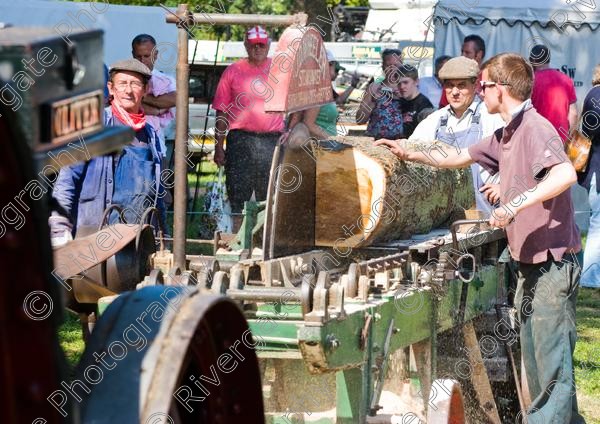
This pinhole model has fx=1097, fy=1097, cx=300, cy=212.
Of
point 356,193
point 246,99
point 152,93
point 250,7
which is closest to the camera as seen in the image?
point 356,193

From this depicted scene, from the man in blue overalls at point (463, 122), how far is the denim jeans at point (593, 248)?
80.8 inches

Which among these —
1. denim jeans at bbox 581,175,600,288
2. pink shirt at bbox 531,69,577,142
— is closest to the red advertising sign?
pink shirt at bbox 531,69,577,142

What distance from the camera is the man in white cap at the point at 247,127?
7594mm

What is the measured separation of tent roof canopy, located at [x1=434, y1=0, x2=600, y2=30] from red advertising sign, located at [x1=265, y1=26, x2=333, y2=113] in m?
6.94

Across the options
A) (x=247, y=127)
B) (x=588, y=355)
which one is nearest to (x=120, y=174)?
(x=247, y=127)

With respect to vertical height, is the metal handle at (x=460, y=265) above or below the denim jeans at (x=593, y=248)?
above

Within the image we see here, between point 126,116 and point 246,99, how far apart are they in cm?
200

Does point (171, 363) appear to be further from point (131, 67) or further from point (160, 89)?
point (160, 89)

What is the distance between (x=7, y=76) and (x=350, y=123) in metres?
10.9

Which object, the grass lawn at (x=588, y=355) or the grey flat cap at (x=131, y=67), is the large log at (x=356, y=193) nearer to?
the grey flat cap at (x=131, y=67)

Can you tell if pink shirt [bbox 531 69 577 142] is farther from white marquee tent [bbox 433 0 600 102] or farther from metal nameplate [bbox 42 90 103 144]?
metal nameplate [bbox 42 90 103 144]

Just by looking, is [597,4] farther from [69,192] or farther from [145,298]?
[145,298]

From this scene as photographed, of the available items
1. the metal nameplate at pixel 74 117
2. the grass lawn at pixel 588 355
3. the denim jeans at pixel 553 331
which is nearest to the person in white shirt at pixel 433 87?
the grass lawn at pixel 588 355

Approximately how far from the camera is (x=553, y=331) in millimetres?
5453
